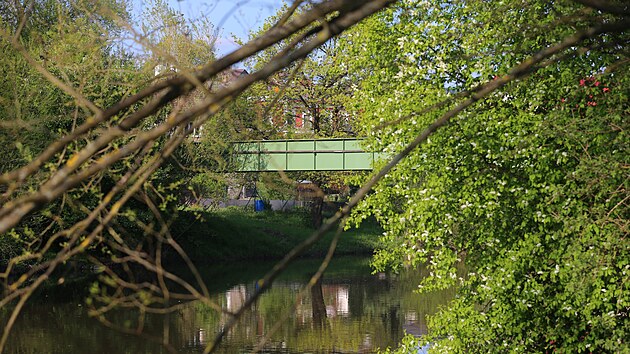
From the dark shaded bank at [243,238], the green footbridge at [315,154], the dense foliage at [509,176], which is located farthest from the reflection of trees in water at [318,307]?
the dense foliage at [509,176]

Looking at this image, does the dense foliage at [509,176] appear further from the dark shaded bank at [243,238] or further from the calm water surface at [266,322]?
the dark shaded bank at [243,238]

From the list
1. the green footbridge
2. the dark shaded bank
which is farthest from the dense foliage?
the dark shaded bank

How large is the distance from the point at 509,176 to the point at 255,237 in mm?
29168

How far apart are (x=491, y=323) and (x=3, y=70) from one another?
1375 cm

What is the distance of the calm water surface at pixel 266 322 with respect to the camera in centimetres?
2156

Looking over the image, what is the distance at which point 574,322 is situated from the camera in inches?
530

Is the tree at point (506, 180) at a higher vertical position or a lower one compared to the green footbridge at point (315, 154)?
lower

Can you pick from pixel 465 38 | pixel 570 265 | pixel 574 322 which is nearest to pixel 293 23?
pixel 570 265

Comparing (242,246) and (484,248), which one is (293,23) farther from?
(242,246)

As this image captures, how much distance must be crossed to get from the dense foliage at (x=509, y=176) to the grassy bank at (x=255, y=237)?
1905 cm

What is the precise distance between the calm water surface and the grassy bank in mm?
6672

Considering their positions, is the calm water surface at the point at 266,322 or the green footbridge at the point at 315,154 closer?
the calm water surface at the point at 266,322

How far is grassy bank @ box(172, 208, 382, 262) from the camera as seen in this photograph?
126 ft

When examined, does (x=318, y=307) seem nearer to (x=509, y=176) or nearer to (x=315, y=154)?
(x=315, y=154)
